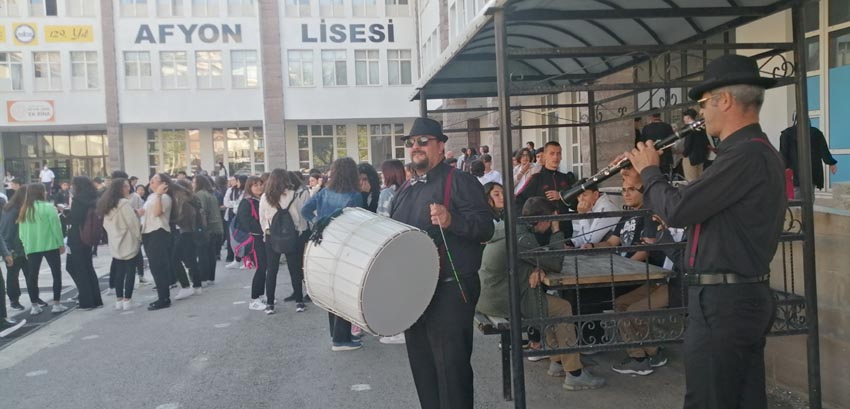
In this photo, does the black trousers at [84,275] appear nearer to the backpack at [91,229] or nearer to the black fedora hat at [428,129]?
the backpack at [91,229]

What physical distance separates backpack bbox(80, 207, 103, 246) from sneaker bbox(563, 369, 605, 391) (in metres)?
6.37

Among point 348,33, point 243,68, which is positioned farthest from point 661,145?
point 243,68

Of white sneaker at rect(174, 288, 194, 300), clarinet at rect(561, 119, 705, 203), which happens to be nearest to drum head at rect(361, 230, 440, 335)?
clarinet at rect(561, 119, 705, 203)

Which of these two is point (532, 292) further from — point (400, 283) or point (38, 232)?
point (38, 232)

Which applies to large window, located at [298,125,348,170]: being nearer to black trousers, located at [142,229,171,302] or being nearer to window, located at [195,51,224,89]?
window, located at [195,51,224,89]

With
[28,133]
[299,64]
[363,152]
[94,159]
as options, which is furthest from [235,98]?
[28,133]

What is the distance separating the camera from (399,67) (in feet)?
105

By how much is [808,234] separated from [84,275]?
8376 millimetres

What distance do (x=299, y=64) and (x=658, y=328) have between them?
2885 cm

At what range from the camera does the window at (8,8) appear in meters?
30.5

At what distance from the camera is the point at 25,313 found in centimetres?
852

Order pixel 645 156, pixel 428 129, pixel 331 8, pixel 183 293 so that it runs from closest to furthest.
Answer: pixel 645 156, pixel 428 129, pixel 183 293, pixel 331 8

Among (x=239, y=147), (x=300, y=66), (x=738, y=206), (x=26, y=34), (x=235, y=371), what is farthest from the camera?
(x=239, y=147)

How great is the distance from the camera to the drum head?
10.7 ft
